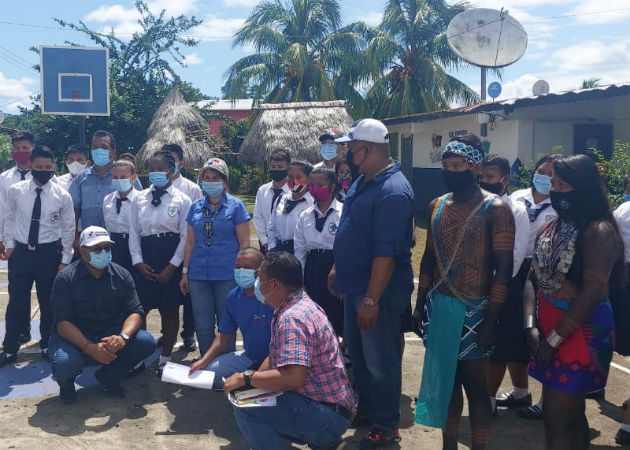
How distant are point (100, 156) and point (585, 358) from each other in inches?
185

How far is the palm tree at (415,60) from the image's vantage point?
80.3 feet

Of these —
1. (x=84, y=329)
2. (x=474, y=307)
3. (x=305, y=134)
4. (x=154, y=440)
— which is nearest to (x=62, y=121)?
(x=305, y=134)

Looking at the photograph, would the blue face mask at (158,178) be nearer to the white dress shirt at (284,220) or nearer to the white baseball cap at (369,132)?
the white dress shirt at (284,220)

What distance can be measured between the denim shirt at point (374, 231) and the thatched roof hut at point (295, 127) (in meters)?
14.6

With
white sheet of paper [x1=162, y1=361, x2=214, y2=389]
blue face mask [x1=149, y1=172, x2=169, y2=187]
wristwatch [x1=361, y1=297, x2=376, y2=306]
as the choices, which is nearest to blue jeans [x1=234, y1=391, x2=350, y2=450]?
white sheet of paper [x1=162, y1=361, x2=214, y2=389]

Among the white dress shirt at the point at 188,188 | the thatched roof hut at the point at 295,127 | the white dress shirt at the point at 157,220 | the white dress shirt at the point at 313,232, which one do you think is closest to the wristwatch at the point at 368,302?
the white dress shirt at the point at 313,232

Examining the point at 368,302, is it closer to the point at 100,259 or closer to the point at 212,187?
the point at 212,187

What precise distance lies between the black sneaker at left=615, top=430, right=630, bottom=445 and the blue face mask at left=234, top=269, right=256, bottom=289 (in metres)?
2.57

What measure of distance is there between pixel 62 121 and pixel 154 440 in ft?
54.7

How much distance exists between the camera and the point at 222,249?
514 cm

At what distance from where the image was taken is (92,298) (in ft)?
16.3

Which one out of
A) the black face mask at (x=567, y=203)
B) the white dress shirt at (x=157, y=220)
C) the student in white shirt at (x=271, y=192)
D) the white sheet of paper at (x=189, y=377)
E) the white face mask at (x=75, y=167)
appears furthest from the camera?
the white face mask at (x=75, y=167)

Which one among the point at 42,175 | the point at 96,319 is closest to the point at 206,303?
the point at 96,319

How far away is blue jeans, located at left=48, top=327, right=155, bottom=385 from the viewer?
185 inches
